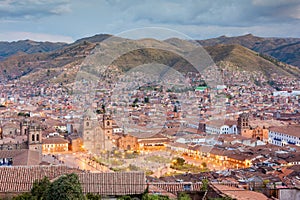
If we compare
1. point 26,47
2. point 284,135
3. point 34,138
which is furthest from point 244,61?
point 26,47

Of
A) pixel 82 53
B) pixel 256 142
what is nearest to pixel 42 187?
pixel 256 142

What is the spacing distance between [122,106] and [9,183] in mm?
12197

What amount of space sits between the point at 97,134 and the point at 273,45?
198ft

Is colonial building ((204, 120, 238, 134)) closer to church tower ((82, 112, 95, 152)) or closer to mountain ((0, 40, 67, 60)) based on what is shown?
church tower ((82, 112, 95, 152))

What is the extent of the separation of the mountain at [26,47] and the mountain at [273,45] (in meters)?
26.1

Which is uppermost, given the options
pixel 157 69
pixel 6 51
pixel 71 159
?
pixel 6 51

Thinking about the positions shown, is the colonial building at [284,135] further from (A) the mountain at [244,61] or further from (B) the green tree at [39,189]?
(A) the mountain at [244,61]

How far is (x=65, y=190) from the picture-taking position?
317 centimetres

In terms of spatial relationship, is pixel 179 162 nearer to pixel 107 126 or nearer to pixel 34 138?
pixel 107 126

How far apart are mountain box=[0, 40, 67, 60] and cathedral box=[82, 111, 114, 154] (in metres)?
64.3

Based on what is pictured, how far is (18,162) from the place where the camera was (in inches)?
314

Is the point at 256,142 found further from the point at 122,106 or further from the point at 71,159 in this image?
the point at 71,159

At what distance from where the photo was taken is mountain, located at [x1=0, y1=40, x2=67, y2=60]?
7777cm

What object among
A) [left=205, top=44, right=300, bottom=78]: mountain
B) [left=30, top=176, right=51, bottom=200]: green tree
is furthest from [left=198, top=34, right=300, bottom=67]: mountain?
[left=30, top=176, right=51, bottom=200]: green tree
